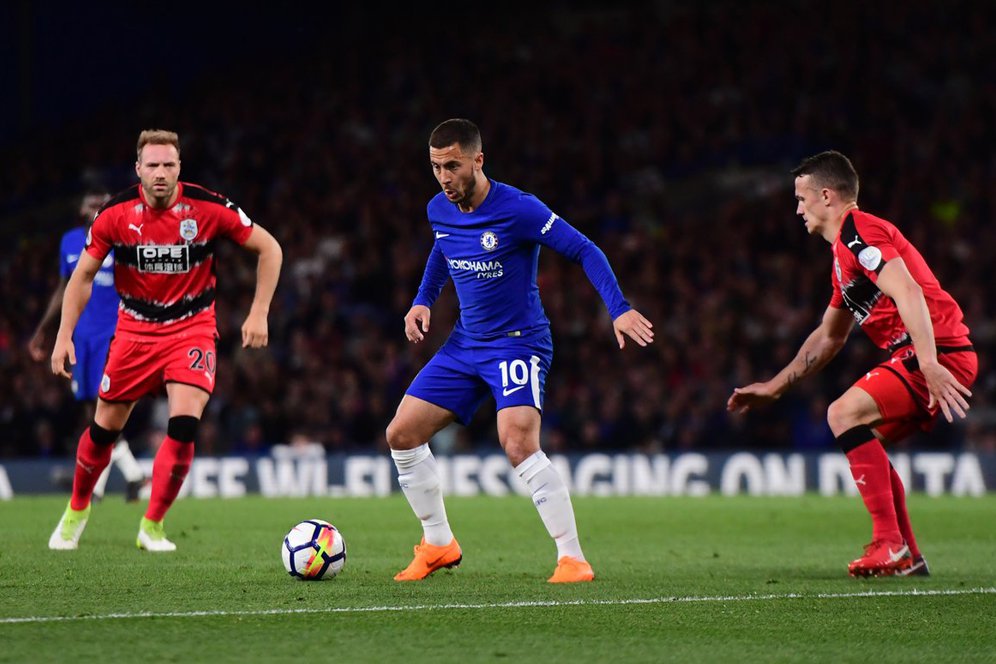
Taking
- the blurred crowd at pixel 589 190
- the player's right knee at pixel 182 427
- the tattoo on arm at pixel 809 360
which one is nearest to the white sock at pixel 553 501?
the tattoo on arm at pixel 809 360

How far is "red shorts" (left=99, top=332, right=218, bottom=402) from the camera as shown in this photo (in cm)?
872

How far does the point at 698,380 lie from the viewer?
19.7 meters

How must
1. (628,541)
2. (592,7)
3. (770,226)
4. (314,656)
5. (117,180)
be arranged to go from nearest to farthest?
(314,656), (628,541), (770,226), (117,180), (592,7)

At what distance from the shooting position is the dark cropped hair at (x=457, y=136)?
7.30 meters

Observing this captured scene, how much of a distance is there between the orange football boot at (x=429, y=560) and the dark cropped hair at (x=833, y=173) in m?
2.69

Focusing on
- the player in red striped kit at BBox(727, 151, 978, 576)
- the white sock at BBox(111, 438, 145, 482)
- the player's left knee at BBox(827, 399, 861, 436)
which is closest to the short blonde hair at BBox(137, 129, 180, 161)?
the player in red striped kit at BBox(727, 151, 978, 576)

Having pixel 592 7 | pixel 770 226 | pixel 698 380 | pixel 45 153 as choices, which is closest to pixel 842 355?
pixel 698 380

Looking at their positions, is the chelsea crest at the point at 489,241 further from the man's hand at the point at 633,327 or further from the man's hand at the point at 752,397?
the man's hand at the point at 752,397

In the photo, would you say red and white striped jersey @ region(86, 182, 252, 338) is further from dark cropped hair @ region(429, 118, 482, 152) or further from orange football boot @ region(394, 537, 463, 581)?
orange football boot @ region(394, 537, 463, 581)

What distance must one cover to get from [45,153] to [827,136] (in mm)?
13888

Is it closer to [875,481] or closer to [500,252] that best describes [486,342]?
[500,252]

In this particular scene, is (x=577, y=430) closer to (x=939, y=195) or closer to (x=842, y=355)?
(x=842, y=355)

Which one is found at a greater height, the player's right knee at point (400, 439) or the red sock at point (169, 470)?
the player's right knee at point (400, 439)

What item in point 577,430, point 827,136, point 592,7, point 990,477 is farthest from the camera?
point 592,7
